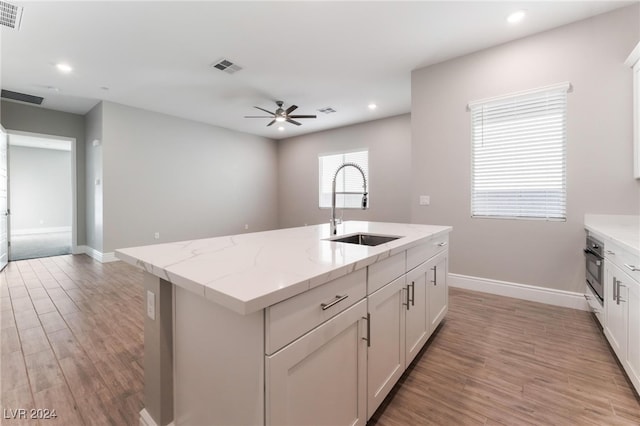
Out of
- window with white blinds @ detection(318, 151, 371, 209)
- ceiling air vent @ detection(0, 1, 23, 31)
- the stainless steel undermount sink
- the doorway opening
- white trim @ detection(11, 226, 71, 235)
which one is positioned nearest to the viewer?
the stainless steel undermount sink

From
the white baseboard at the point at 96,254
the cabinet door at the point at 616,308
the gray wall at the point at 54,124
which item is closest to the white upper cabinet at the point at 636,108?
the cabinet door at the point at 616,308

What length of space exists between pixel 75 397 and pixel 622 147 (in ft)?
15.4

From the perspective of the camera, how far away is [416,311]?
1.86m

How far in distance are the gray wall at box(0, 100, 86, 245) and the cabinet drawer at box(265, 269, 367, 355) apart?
274 inches

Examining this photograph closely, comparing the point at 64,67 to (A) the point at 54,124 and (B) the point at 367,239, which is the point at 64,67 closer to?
(A) the point at 54,124

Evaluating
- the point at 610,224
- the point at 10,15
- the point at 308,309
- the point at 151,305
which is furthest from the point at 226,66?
the point at 610,224

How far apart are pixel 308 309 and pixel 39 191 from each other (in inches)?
485

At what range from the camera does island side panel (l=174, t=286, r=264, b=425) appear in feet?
2.80

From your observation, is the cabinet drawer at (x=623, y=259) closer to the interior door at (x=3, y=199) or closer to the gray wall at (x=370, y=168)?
the gray wall at (x=370, y=168)

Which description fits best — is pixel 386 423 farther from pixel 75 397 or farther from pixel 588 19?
pixel 588 19

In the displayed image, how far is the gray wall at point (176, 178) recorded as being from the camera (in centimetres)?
514

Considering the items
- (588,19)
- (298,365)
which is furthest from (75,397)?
(588,19)

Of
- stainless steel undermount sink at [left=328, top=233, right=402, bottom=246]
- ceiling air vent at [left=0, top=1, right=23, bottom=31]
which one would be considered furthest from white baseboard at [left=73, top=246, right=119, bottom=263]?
stainless steel undermount sink at [left=328, top=233, right=402, bottom=246]

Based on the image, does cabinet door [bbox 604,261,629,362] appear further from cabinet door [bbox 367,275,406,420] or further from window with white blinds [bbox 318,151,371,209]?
window with white blinds [bbox 318,151,371,209]
